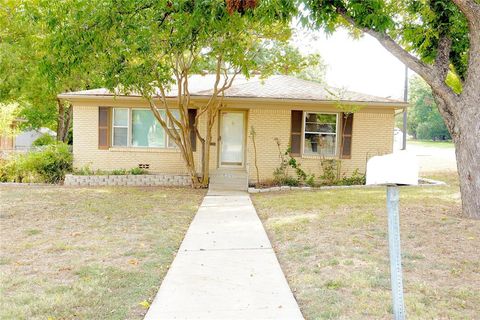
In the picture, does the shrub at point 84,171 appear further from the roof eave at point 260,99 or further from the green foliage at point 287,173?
the green foliage at point 287,173

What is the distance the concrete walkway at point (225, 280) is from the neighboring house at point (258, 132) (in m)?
7.34

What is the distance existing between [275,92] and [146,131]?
4.95 metres

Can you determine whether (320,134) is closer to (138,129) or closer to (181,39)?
(138,129)

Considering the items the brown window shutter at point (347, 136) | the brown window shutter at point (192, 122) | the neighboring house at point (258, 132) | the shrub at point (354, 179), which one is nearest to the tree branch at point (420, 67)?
the neighboring house at point (258, 132)

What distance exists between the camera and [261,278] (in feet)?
16.0

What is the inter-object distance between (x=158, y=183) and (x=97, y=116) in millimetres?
3409

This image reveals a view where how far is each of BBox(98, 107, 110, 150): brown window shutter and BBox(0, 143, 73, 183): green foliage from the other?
1440mm

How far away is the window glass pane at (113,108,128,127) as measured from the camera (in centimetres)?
1513

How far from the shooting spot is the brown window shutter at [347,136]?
1476 cm

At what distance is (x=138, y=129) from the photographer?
1524cm

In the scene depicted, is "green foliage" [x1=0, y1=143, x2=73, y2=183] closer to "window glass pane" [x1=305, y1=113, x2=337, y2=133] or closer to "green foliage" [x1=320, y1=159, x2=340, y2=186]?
"window glass pane" [x1=305, y1=113, x2=337, y2=133]

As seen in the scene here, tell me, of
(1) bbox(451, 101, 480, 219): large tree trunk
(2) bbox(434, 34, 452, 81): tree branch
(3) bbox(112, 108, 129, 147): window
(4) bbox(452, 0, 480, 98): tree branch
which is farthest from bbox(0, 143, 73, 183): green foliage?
(4) bbox(452, 0, 480, 98): tree branch

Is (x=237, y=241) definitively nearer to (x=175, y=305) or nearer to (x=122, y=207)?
(x=175, y=305)

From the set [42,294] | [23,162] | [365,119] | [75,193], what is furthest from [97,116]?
[42,294]
